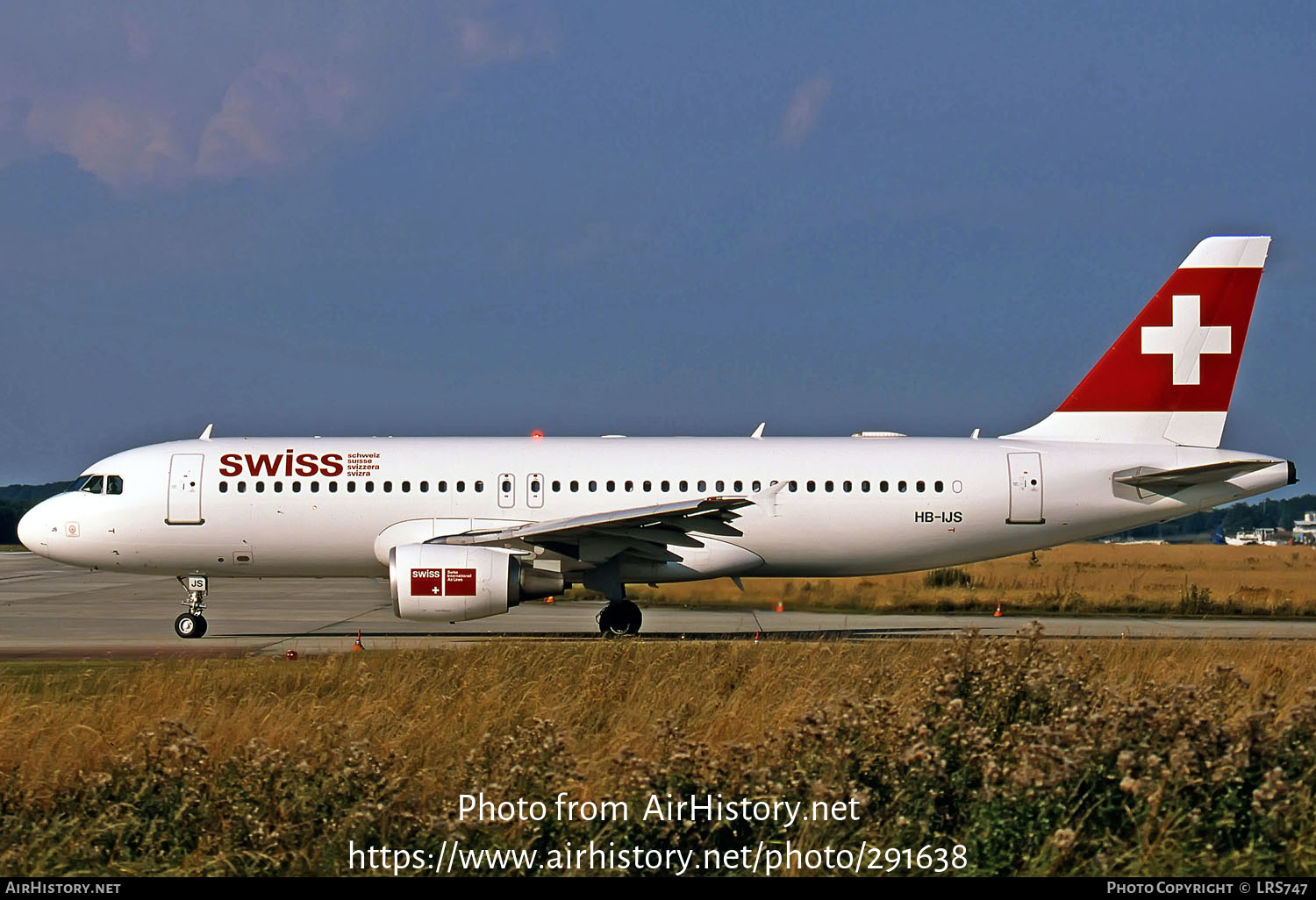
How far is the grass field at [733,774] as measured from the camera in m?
6.96

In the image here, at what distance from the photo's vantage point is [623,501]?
21.5 m

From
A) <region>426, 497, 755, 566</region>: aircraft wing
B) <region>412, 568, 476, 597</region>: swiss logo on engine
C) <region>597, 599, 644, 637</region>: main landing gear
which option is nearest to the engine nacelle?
<region>412, 568, 476, 597</region>: swiss logo on engine

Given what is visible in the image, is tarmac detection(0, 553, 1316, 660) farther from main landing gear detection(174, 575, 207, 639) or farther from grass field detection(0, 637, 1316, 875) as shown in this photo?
grass field detection(0, 637, 1316, 875)

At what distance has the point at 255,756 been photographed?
25.9 ft

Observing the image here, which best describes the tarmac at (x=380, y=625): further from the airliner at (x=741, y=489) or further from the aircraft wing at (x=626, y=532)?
the aircraft wing at (x=626, y=532)

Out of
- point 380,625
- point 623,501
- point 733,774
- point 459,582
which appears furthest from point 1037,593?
point 733,774

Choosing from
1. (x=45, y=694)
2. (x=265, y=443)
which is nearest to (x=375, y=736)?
(x=45, y=694)

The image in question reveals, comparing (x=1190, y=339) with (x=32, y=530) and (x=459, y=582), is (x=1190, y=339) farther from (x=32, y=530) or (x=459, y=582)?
(x=32, y=530)

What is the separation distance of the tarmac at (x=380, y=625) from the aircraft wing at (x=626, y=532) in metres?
1.42

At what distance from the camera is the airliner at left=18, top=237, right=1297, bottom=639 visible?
21281 millimetres

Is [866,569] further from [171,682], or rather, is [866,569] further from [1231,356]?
[171,682]

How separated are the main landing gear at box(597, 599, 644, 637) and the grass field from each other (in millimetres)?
10327

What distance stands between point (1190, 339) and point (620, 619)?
435 inches
